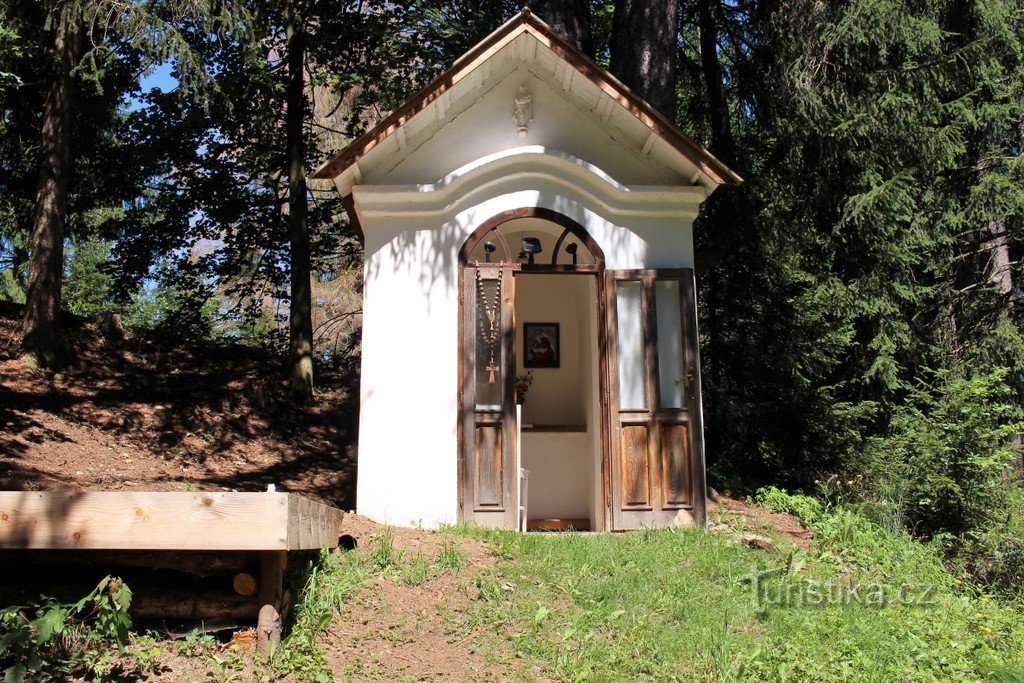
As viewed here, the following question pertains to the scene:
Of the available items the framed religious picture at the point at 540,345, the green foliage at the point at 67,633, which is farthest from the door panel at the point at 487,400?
the green foliage at the point at 67,633

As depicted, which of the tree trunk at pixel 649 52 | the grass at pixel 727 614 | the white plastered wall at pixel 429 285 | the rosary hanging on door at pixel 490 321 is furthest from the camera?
the tree trunk at pixel 649 52

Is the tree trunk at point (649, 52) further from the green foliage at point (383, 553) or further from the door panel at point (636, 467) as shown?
the green foliage at point (383, 553)

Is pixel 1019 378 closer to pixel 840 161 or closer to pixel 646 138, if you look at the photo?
pixel 840 161

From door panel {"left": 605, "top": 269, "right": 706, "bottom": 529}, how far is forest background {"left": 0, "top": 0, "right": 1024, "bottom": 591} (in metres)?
2.30

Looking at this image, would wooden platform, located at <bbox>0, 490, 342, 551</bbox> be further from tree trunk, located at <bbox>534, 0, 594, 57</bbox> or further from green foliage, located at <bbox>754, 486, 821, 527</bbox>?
tree trunk, located at <bbox>534, 0, 594, 57</bbox>

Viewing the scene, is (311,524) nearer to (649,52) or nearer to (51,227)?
(649,52)

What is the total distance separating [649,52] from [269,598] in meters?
8.75

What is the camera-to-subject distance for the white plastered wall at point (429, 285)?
868 centimetres

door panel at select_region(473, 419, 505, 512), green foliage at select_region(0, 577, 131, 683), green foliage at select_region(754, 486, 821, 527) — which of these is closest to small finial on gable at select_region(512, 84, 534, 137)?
door panel at select_region(473, 419, 505, 512)

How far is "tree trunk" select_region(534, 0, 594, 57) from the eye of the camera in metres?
12.4

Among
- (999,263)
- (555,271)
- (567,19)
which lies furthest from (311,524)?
(999,263)

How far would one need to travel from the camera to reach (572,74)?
917 centimetres

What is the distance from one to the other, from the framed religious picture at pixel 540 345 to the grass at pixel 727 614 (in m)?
4.00

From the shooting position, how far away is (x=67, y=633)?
5254 mm
